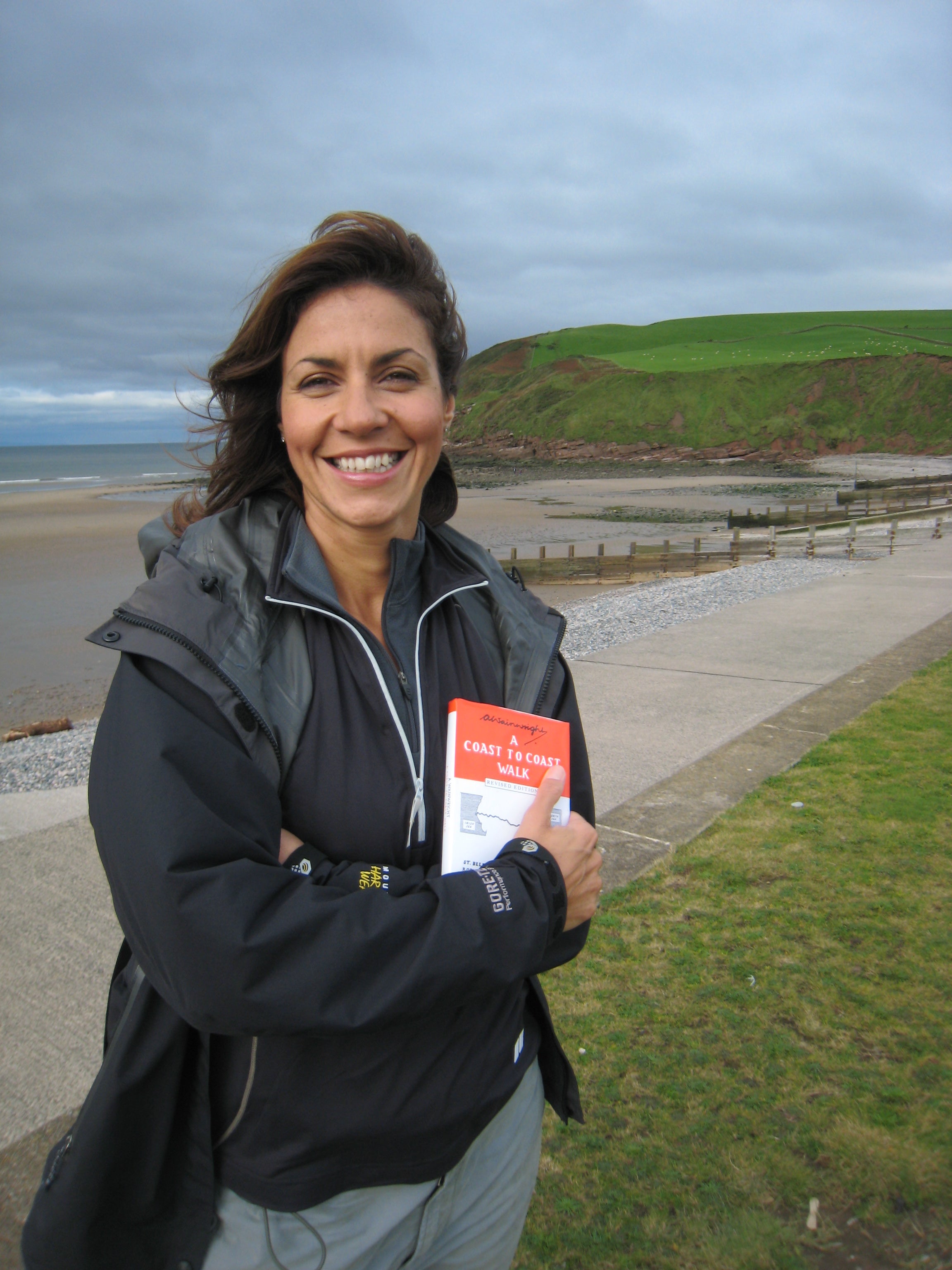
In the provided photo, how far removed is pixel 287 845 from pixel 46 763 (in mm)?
6414

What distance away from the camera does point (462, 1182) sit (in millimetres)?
1590

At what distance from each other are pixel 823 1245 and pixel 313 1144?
1.57 m

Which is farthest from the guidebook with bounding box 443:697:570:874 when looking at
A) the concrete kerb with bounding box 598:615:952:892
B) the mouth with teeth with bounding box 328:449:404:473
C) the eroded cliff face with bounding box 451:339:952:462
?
the eroded cliff face with bounding box 451:339:952:462

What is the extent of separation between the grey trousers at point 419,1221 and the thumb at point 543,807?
0.60 metres

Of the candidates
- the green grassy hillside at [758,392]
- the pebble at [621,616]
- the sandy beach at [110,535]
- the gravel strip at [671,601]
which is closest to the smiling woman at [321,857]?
the pebble at [621,616]

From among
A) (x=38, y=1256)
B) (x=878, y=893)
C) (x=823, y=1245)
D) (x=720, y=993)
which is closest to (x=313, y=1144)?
(x=38, y=1256)

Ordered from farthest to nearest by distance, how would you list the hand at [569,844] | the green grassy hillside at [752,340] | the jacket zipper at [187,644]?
1. the green grassy hillside at [752,340]
2. the hand at [569,844]
3. the jacket zipper at [187,644]

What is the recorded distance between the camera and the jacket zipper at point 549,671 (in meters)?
1.73

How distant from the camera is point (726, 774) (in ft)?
16.9

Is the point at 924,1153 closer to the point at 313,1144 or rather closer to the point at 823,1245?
the point at 823,1245

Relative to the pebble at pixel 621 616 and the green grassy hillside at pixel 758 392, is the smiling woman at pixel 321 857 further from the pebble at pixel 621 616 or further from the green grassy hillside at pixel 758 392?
the green grassy hillside at pixel 758 392

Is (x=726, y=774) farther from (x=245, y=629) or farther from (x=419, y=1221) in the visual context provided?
(x=245, y=629)

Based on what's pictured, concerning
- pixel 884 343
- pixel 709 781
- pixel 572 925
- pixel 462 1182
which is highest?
pixel 884 343

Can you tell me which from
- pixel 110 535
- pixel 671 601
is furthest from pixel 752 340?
pixel 671 601
